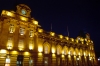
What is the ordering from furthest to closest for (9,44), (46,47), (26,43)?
(46,47), (26,43), (9,44)

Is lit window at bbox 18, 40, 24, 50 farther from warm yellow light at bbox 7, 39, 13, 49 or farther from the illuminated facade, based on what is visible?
warm yellow light at bbox 7, 39, 13, 49

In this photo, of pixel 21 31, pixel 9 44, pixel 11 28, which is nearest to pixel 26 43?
pixel 21 31

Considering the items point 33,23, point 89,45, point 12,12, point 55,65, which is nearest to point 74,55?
point 55,65

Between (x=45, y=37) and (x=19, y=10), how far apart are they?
1091 cm

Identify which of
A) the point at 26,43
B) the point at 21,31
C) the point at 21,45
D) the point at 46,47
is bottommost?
the point at 46,47

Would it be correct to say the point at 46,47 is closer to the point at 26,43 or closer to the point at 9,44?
the point at 26,43

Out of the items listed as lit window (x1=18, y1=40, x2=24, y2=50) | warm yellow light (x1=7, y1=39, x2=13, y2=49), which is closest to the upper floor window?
warm yellow light (x1=7, y1=39, x2=13, y2=49)

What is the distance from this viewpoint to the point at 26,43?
2730cm

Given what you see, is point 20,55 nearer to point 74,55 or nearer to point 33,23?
point 33,23

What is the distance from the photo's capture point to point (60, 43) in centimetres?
3772

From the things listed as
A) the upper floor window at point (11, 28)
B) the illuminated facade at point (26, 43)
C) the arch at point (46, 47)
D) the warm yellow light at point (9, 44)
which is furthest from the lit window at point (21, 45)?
the arch at point (46, 47)

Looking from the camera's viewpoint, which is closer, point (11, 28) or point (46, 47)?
point (11, 28)

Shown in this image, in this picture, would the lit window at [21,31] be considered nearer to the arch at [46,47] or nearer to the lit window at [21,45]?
the lit window at [21,45]

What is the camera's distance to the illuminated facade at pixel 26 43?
2419cm
